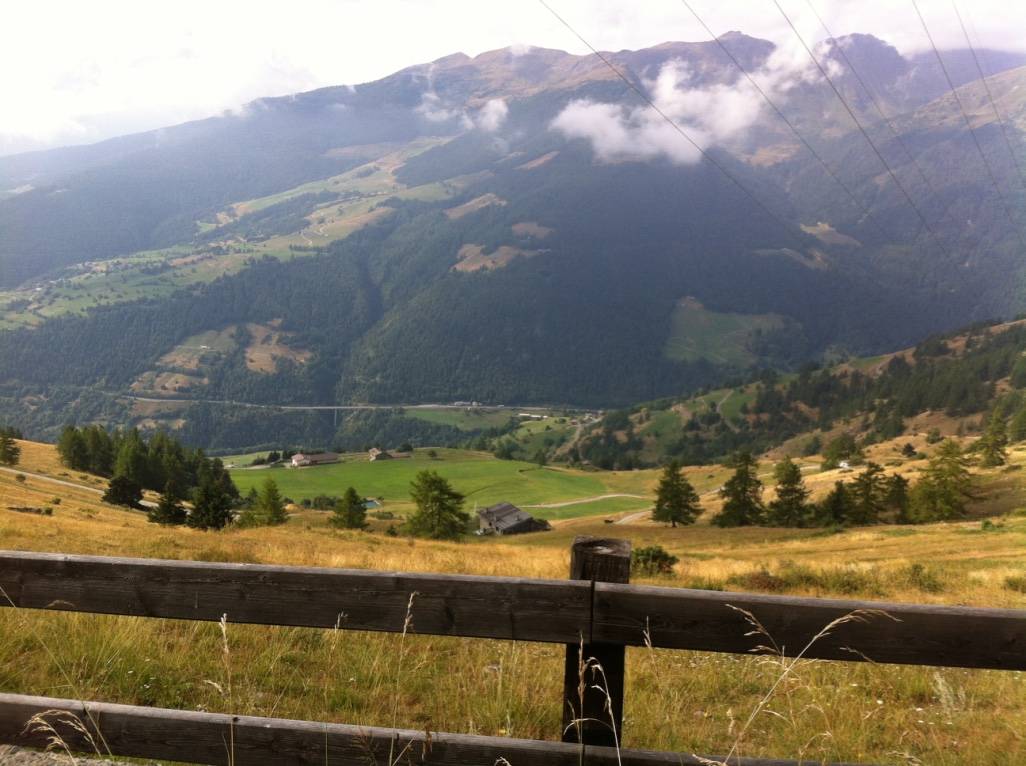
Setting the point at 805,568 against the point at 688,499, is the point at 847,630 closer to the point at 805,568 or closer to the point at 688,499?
the point at 805,568

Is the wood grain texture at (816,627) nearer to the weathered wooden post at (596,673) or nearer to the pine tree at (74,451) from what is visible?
the weathered wooden post at (596,673)

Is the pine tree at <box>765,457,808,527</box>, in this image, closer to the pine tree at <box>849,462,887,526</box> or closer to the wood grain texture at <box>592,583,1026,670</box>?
the pine tree at <box>849,462,887,526</box>

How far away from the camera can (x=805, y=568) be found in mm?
15367

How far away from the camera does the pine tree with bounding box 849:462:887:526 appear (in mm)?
58438

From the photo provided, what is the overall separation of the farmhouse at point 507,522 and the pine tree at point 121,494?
1683 inches

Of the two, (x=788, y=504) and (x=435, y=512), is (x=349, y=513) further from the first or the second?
(x=788, y=504)

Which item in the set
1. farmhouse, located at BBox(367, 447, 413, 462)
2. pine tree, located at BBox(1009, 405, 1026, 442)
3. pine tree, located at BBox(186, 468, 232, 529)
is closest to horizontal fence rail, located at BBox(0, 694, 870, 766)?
pine tree, located at BBox(186, 468, 232, 529)

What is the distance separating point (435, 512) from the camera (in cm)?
5175

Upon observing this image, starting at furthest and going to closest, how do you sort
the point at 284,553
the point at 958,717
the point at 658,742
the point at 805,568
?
the point at 805,568
the point at 284,553
the point at 958,717
the point at 658,742

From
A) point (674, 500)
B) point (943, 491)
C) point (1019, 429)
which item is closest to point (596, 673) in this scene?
point (943, 491)

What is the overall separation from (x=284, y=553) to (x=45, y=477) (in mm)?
56700

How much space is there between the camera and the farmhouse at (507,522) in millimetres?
84312

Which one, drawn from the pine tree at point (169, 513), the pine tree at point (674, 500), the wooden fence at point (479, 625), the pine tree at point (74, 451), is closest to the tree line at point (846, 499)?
the pine tree at point (674, 500)

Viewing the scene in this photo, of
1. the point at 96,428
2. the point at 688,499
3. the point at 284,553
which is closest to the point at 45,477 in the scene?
the point at 96,428
